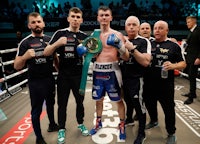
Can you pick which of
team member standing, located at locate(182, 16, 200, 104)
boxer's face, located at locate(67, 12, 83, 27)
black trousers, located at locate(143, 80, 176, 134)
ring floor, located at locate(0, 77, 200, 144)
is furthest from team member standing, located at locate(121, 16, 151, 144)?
team member standing, located at locate(182, 16, 200, 104)

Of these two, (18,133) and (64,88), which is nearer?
(64,88)

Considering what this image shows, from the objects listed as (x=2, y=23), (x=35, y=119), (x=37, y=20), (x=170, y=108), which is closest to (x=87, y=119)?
(x=35, y=119)

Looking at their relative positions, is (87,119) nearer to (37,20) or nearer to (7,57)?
(37,20)

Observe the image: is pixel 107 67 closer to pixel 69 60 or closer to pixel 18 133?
pixel 69 60

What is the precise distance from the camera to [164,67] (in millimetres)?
2449

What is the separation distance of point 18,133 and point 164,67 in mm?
2135

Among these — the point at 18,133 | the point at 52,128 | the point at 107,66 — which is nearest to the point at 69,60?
the point at 107,66

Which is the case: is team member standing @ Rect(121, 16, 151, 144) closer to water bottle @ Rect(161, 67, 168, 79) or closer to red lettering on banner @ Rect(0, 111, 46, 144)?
water bottle @ Rect(161, 67, 168, 79)

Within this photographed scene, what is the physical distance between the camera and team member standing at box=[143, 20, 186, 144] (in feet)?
8.18

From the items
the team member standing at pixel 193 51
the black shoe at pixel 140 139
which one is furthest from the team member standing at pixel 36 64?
the team member standing at pixel 193 51

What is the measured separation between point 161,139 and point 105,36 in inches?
58.5

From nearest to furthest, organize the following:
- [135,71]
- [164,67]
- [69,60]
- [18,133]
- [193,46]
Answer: [164,67]
[135,71]
[69,60]
[18,133]
[193,46]

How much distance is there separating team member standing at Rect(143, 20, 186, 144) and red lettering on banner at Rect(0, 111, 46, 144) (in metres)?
1.77

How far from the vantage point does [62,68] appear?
274 centimetres
